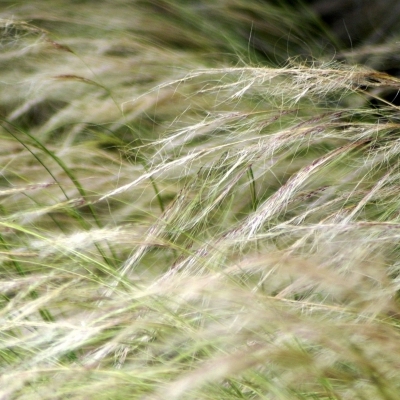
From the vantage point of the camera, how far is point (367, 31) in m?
1.72

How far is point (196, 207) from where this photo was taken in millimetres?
1140

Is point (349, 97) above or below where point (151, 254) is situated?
above

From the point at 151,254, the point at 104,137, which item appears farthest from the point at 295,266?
the point at 104,137

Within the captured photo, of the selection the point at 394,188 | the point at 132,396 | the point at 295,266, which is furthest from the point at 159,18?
the point at 295,266

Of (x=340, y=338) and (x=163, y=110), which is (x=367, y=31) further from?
(x=340, y=338)

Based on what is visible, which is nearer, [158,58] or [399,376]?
[399,376]

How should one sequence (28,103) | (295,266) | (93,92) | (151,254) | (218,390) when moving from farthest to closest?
(93,92)
(28,103)
(151,254)
(218,390)
(295,266)

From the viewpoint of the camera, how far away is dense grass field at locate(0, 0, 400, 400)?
788 millimetres

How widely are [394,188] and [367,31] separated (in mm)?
824

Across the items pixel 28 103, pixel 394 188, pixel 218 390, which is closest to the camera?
pixel 218 390

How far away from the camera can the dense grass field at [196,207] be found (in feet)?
2.59

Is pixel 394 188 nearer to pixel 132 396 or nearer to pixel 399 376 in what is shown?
pixel 399 376

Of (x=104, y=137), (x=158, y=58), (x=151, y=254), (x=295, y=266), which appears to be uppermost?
(x=295, y=266)

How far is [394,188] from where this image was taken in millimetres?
1000
